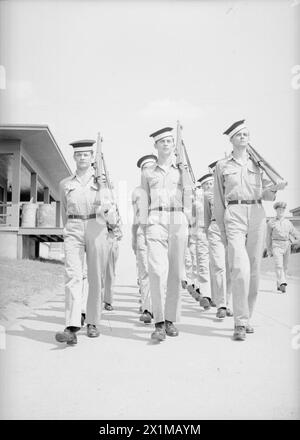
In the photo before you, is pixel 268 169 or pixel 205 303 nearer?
pixel 268 169

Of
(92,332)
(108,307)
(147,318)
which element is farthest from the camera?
(108,307)

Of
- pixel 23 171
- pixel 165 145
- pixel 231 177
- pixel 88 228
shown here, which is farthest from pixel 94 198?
pixel 23 171

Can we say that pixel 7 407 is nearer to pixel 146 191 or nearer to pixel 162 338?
pixel 162 338

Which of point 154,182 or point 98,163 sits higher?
point 98,163

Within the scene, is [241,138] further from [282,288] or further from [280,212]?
[280,212]

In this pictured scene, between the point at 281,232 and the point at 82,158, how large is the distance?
24.2 feet

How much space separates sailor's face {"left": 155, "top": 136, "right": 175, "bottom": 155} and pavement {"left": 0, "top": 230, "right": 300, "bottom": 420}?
2058 millimetres

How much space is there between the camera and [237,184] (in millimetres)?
5535

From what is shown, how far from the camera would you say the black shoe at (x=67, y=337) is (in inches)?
185

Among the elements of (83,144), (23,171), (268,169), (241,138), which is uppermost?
(23,171)

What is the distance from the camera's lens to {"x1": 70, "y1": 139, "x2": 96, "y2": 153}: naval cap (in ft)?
17.5

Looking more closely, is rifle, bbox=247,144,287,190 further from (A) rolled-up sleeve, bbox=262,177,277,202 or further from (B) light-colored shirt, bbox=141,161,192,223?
(B) light-colored shirt, bbox=141,161,192,223
